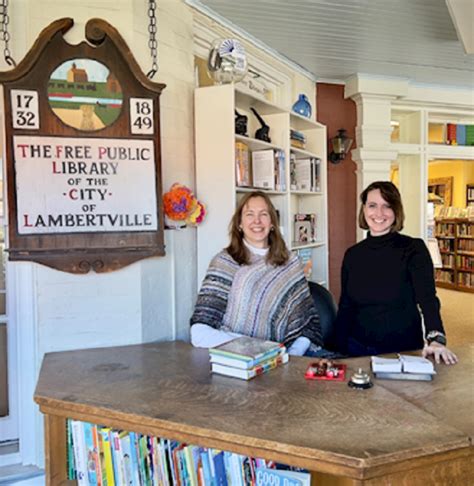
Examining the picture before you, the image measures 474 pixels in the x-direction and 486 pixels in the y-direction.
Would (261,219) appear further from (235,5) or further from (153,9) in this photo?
(235,5)

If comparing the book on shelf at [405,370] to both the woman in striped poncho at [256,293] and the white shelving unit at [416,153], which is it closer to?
the woman in striped poncho at [256,293]

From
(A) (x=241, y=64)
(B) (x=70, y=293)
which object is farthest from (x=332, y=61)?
(B) (x=70, y=293)

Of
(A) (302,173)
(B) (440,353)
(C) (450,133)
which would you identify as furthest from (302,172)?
(C) (450,133)

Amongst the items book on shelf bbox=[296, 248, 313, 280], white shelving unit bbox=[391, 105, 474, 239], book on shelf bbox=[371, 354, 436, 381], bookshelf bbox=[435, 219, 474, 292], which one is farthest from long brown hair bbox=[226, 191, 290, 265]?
bookshelf bbox=[435, 219, 474, 292]

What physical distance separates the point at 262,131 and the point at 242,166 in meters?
0.40

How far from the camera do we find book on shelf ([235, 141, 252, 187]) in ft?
9.10

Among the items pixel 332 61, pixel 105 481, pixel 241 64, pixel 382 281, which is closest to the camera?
pixel 105 481

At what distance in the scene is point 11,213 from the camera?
2197 mm

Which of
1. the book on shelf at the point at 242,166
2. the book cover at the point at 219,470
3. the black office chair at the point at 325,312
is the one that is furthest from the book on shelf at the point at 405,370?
the book on shelf at the point at 242,166

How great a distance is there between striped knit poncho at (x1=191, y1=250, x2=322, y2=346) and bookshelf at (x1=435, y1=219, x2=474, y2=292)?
7.55m

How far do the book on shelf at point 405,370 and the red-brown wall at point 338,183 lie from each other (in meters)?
2.81

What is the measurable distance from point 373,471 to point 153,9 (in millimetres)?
2247

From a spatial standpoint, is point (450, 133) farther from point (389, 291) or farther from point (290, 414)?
point (290, 414)

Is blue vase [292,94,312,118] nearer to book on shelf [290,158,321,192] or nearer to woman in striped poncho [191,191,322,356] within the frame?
book on shelf [290,158,321,192]
